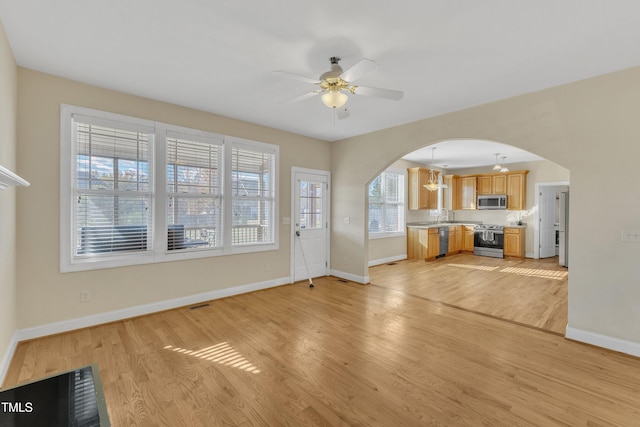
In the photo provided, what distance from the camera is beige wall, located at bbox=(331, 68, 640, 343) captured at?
280 centimetres

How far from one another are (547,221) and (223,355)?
895 centimetres

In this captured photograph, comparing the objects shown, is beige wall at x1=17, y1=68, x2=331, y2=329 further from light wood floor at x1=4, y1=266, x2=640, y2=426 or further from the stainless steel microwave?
the stainless steel microwave

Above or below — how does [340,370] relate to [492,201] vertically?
below

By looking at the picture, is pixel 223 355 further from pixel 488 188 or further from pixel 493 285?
pixel 488 188

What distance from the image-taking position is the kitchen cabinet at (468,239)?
28.6 feet

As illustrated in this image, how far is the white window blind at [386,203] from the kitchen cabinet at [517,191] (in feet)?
10.4

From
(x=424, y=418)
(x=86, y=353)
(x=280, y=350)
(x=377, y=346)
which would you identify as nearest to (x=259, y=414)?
(x=280, y=350)

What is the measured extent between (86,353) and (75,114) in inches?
101

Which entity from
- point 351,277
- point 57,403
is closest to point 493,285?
point 351,277

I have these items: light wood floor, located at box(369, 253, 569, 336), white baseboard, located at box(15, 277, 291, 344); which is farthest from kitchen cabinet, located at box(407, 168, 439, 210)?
white baseboard, located at box(15, 277, 291, 344)

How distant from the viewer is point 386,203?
7512 millimetres

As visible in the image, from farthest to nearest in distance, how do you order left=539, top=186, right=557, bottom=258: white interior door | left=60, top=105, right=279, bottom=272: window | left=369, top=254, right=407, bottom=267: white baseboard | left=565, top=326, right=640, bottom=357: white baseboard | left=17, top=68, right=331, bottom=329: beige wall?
left=539, top=186, right=557, bottom=258: white interior door
left=369, top=254, right=407, bottom=267: white baseboard
left=60, top=105, right=279, bottom=272: window
left=17, top=68, right=331, bottom=329: beige wall
left=565, top=326, right=640, bottom=357: white baseboard

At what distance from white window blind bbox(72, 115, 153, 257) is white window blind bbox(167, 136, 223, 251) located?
0.27 metres

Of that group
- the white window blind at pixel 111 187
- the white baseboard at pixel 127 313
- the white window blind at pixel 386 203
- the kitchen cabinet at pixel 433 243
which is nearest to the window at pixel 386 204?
the white window blind at pixel 386 203
